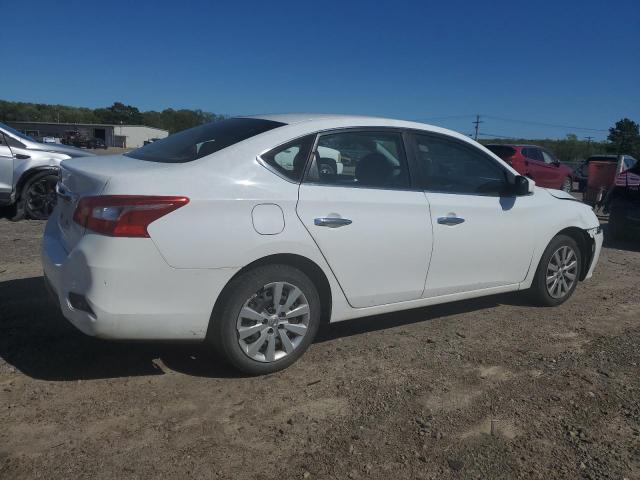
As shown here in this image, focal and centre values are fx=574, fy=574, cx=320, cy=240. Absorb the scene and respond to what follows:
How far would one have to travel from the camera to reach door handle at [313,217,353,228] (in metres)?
3.51

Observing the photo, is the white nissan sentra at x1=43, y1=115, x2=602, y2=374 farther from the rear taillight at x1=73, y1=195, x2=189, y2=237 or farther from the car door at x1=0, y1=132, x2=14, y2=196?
the car door at x1=0, y1=132, x2=14, y2=196

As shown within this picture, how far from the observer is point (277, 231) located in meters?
3.34

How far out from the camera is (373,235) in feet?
12.3

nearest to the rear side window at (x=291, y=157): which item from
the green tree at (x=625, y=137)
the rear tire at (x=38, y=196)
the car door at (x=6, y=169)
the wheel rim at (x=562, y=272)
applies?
the wheel rim at (x=562, y=272)

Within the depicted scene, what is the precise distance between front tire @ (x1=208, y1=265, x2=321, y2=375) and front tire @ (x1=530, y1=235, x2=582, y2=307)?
94.5 inches

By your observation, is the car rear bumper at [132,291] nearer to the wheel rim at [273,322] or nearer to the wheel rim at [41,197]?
the wheel rim at [273,322]

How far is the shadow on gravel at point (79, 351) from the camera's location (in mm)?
3518

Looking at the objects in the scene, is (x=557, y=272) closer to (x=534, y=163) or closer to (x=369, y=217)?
(x=369, y=217)

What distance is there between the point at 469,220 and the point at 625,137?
6544cm

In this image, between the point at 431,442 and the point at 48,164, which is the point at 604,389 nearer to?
the point at 431,442

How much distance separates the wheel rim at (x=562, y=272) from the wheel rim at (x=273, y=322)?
2608mm

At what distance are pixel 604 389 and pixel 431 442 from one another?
139 centimetres

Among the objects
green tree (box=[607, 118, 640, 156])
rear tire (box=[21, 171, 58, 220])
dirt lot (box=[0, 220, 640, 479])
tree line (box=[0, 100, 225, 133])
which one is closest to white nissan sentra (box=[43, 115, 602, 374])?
dirt lot (box=[0, 220, 640, 479])

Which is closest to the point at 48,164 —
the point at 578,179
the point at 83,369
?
the point at 83,369
